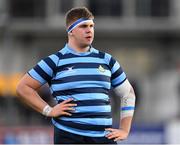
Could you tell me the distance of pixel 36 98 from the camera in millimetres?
6215

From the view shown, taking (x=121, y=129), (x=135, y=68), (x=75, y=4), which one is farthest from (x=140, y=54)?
(x=121, y=129)

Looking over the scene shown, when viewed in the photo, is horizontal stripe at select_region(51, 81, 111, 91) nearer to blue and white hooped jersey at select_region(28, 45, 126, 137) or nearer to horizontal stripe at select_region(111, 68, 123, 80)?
blue and white hooped jersey at select_region(28, 45, 126, 137)

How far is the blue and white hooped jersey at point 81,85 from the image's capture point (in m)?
6.11

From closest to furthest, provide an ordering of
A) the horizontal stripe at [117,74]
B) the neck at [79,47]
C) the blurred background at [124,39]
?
the neck at [79,47]
the horizontal stripe at [117,74]
the blurred background at [124,39]

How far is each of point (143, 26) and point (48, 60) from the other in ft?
76.9

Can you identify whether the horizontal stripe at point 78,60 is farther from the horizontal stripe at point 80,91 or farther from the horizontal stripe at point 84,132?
the horizontal stripe at point 84,132

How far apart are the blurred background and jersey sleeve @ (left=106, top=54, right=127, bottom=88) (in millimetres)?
21148

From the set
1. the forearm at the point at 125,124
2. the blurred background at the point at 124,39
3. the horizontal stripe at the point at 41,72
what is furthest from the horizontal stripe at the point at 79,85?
the blurred background at the point at 124,39

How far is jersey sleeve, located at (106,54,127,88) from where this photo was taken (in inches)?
248

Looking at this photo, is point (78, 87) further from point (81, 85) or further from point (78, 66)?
point (78, 66)

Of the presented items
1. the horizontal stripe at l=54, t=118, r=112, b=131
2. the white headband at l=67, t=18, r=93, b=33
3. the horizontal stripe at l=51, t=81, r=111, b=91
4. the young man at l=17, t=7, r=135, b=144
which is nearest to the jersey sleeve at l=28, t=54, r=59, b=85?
the young man at l=17, t=7, r=135, b=144

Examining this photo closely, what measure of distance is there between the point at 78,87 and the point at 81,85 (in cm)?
3

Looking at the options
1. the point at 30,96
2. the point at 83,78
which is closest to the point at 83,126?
the point at 83,78

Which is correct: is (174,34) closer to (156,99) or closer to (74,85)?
(156,99)
